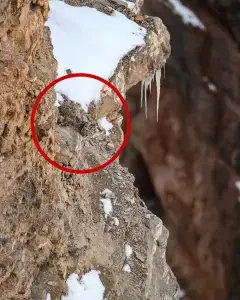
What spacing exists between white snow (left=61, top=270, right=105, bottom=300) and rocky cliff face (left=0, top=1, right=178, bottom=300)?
51mm

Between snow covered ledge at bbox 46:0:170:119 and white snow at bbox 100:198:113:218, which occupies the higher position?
snow covered ledge at bbox 46:0:170:119

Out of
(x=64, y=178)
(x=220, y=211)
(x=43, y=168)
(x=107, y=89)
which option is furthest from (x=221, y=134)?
(x=43, y=168)

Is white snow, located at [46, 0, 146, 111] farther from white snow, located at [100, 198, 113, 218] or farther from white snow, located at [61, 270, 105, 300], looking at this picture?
white snow, located at [61, 270, 105, 300]

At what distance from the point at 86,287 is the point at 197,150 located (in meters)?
4.93

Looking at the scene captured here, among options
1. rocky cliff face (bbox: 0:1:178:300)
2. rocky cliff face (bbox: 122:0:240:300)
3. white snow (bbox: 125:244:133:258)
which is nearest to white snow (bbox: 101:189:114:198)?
rocky cliff face (bbox: 0:1:178:300)

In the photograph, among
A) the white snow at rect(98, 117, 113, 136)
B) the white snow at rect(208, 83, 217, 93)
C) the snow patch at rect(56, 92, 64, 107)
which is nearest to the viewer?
the snow patch at rect(56, 92, 64, 107)

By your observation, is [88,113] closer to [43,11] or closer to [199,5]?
[43,11]

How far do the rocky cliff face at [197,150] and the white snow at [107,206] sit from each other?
3.86m

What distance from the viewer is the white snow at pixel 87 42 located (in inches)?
162

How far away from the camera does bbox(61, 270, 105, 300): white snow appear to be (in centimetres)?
307

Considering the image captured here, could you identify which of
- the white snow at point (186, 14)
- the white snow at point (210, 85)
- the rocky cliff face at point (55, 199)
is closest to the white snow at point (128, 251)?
the rocky cliff face at point (55, 199)

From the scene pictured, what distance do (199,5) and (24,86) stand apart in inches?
264

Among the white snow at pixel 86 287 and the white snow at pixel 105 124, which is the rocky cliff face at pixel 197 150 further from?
the white snow at pixel 86 287

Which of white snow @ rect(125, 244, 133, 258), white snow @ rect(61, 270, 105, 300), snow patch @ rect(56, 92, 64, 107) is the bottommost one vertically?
white snow @ rect(125, 244, 133, 258)
